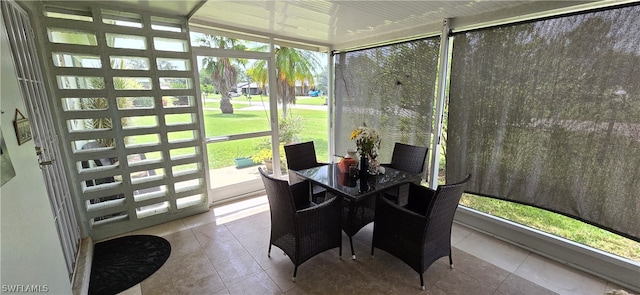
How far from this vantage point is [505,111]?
95.3 inches

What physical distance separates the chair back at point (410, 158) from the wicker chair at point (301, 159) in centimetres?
97

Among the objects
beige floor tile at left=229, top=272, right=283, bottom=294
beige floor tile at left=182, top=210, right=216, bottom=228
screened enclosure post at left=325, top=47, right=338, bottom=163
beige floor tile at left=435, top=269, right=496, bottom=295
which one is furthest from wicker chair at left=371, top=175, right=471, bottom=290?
screened enclosure post at left=325, top=47, right=338, bottom=163

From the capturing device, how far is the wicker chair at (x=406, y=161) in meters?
2.64

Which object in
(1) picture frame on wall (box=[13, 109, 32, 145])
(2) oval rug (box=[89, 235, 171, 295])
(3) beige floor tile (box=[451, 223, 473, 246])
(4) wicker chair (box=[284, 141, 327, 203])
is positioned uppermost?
(1) picture frame on wall (box=[13, 109, 32, 145])

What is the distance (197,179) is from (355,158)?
6.76 ft

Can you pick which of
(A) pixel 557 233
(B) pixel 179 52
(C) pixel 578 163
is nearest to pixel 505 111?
(C) pixel 578 163

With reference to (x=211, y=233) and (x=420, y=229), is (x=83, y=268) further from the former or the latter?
(x=420, y=229)

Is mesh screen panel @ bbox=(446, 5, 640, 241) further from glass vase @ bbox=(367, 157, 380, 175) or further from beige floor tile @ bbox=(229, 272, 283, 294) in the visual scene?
beige floor tile @ bbox=(229, 272, 283, 294)

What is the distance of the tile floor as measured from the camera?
6.49 feet

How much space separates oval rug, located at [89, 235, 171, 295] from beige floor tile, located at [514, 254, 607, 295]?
3.22 m

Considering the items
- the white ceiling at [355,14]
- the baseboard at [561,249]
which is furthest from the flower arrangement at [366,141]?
the baseboard at [561,249]

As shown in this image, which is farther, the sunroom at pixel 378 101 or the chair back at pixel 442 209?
the sunroom at pixel 378 101

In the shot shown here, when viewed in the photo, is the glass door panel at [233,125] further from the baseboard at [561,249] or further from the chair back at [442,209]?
the baseboard at [561,249]

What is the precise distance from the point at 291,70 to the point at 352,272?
354cm
